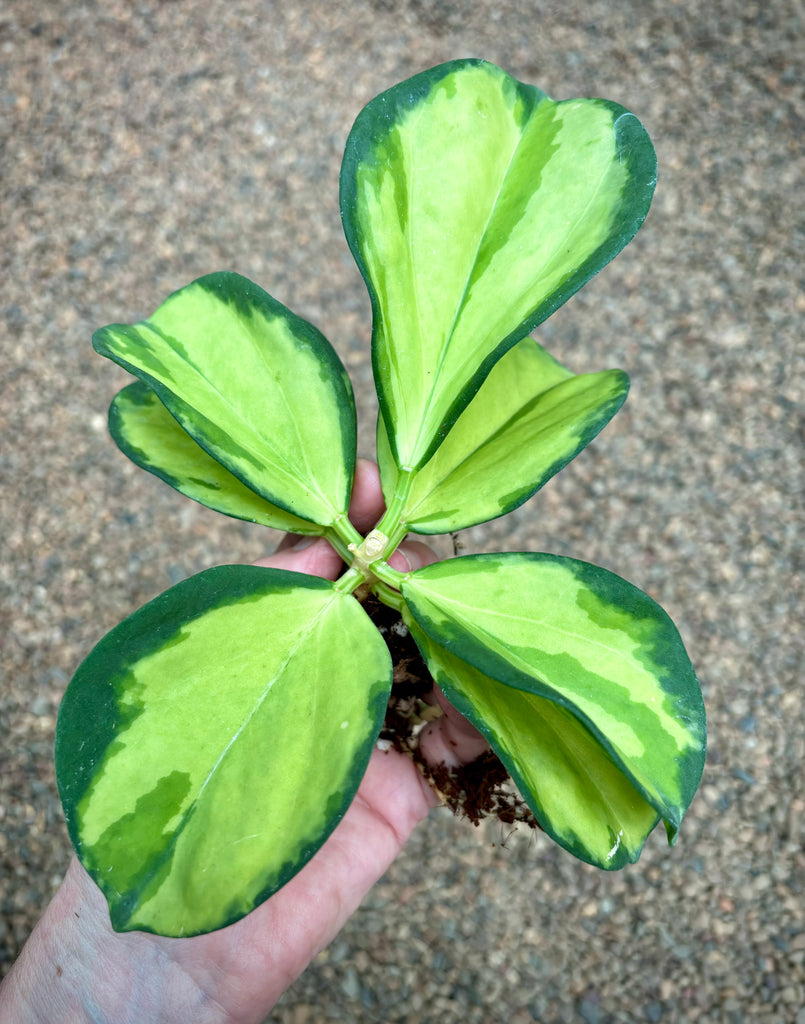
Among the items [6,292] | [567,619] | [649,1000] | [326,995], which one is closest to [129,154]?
[6,292]

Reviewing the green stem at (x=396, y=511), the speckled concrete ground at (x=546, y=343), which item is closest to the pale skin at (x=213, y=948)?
the green stem at (x=396, y=511)

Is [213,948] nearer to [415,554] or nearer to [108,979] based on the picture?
[108,979]

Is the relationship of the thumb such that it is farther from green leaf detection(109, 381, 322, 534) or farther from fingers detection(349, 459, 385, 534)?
green leaf detection(109, 381, 322, 534)

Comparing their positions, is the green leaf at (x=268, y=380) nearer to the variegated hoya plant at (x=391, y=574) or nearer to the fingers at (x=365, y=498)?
the variegated hoya plant at (x=391, y=574)

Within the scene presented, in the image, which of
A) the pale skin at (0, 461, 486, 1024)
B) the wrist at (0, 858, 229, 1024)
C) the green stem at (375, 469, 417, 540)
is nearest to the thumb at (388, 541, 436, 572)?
the pale skin at (0, 461, 486, 1024)

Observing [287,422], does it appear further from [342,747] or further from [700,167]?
[700,167]
